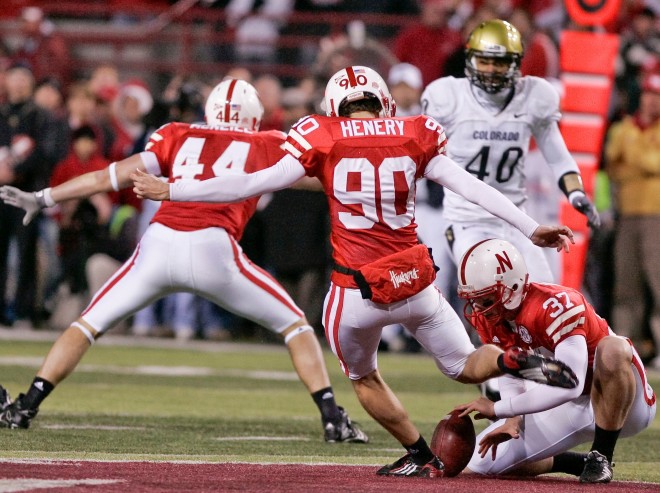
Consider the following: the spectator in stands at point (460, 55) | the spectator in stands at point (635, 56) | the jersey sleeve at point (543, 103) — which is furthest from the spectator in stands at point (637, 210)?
the jersey sleeve at point (543, 103)

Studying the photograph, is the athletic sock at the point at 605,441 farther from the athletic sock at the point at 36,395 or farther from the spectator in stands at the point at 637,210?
the spectator in stands at the point at 637,210

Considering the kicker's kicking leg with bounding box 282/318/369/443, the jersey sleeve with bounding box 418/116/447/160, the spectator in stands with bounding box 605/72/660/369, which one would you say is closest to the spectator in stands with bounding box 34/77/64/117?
the spectator in stands with bounding box 605/72/660/369

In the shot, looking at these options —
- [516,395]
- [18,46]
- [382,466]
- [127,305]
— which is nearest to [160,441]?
[127,305]

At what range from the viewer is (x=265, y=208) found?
1362 cm

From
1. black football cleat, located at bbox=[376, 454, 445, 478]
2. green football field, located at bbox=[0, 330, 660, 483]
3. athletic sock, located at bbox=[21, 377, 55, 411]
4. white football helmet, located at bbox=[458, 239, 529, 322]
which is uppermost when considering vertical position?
white football helmet, located at bbox=[458, 239, 529, 322]

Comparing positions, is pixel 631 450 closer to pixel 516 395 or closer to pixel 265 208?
pixel 516 395

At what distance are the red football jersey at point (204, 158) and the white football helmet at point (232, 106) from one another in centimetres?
15

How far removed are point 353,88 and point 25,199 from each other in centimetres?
184

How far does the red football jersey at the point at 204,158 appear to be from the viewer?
7504 mm

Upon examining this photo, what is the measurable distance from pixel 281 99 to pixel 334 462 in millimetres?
9252

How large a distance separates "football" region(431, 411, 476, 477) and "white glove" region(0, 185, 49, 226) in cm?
233

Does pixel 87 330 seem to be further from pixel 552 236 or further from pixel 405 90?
pixel 405 90

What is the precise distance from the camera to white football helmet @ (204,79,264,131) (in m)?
7.84

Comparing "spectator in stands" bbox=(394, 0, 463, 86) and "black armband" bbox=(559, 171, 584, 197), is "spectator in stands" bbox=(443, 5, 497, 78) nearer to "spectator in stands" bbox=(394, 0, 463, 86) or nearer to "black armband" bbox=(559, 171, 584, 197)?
"spectator in stands" bbox=(394, 0, 463, 86)
